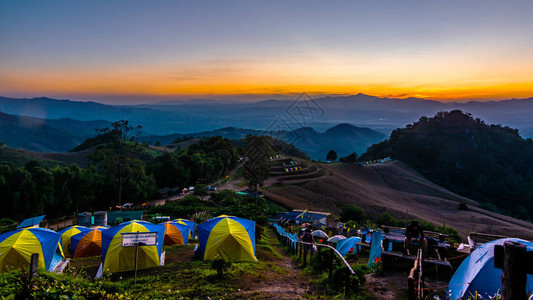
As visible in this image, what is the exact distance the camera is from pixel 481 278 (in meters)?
6.21

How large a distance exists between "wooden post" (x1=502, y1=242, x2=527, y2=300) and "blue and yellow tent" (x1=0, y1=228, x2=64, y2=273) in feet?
37.4

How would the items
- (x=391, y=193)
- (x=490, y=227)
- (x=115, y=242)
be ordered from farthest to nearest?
(x=391, y=193), (x=490, y=227), (x=115, y=242)

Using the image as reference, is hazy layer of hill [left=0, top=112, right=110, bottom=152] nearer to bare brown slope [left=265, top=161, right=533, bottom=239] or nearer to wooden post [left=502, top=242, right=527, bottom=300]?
bare brown slope [left=265, top=161, right=533, bottom=239]

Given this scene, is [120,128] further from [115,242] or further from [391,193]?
[391,193]

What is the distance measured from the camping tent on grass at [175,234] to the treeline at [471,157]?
78421 mm

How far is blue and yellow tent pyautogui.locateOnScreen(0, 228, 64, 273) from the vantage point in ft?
31.8

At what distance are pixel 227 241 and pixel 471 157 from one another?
100m

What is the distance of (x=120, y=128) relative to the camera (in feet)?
115

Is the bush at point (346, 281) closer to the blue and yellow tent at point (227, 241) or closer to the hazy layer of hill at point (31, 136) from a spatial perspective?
the blue and yellow tent at point (227, 241)

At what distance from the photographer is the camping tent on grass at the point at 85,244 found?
13.1m

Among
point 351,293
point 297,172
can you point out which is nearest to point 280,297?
point 351,293

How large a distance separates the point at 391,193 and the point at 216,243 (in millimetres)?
45685

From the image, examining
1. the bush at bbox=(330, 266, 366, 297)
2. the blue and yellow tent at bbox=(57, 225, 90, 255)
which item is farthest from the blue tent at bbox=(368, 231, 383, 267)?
the blue and yellow tent at bbox=(57, 225, 90, 255)

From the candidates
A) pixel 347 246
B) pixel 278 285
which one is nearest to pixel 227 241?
pixel 278 285
